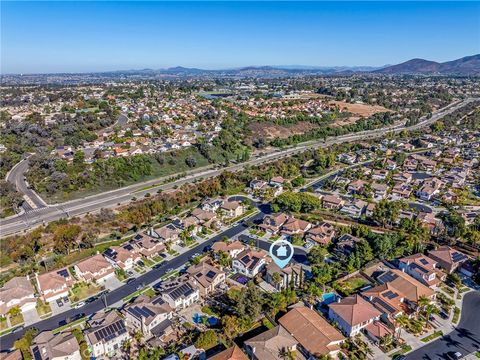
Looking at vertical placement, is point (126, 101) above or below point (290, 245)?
above

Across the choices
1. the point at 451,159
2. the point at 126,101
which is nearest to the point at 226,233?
the point at 451,159

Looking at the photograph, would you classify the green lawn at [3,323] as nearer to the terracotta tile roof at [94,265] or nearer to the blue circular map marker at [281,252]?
the terracotta tile roof at [94,265]

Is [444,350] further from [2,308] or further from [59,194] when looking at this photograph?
[59,194]

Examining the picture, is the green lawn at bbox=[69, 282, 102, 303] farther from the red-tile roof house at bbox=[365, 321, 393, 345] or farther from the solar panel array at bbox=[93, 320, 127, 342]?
the red-tile roof house at bbox=[365, 321, 393, 345]

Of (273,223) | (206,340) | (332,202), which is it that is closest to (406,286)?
(273,223)

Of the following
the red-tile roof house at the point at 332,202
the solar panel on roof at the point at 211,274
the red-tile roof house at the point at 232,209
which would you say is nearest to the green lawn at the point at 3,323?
the solar panel on roof at the point at 211,274

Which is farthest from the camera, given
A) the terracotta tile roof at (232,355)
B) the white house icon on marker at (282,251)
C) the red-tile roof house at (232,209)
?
the red-tile roof house at (232,209)
